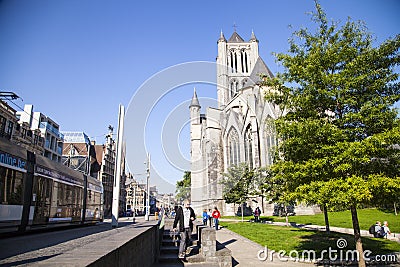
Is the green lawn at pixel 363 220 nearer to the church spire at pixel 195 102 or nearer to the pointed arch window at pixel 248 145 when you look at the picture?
the pointed arch window at pixel 248 145

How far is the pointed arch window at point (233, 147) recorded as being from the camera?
49219mm

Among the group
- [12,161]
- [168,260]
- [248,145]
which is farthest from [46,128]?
[168,260]

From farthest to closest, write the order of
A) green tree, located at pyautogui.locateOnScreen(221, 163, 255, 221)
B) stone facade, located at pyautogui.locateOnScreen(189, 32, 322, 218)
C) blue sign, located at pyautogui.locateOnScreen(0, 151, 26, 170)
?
stone facade, located at pyautogui.locateOnScreen(189, 32, 322, 218) → green tree, located at pyautogui.locateOnScreen(221, 163, 255, 221) → blue sign, located at pyautogui.locateOnScreen(0, 151, 26, 170)

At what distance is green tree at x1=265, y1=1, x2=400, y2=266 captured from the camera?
729 centimetres

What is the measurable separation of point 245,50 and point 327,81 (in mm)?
69434

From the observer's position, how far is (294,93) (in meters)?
9.30

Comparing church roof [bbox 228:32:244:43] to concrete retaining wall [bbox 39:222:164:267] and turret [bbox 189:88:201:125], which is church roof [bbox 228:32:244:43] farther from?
concrete retaining wall [bbox 39:222:164:267]

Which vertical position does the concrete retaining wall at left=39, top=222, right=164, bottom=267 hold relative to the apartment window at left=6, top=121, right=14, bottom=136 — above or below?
below

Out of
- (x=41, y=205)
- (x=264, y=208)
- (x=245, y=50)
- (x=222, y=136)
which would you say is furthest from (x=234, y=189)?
(x=245, y=50)

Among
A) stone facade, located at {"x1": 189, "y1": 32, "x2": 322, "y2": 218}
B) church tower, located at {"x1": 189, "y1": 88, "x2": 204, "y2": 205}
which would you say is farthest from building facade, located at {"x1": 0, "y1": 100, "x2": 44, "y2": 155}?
church tower, located at {"x1": 189, "y1": 88, "x2": 204, "y2": 205}

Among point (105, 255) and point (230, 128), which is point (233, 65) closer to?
point (230, 128)

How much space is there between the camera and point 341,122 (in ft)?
26.5

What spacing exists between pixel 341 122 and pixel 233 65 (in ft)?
221

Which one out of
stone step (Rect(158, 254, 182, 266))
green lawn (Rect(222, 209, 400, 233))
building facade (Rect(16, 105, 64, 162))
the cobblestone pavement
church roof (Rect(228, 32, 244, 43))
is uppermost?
church roof (Rect(228, 32, 244, 43))
